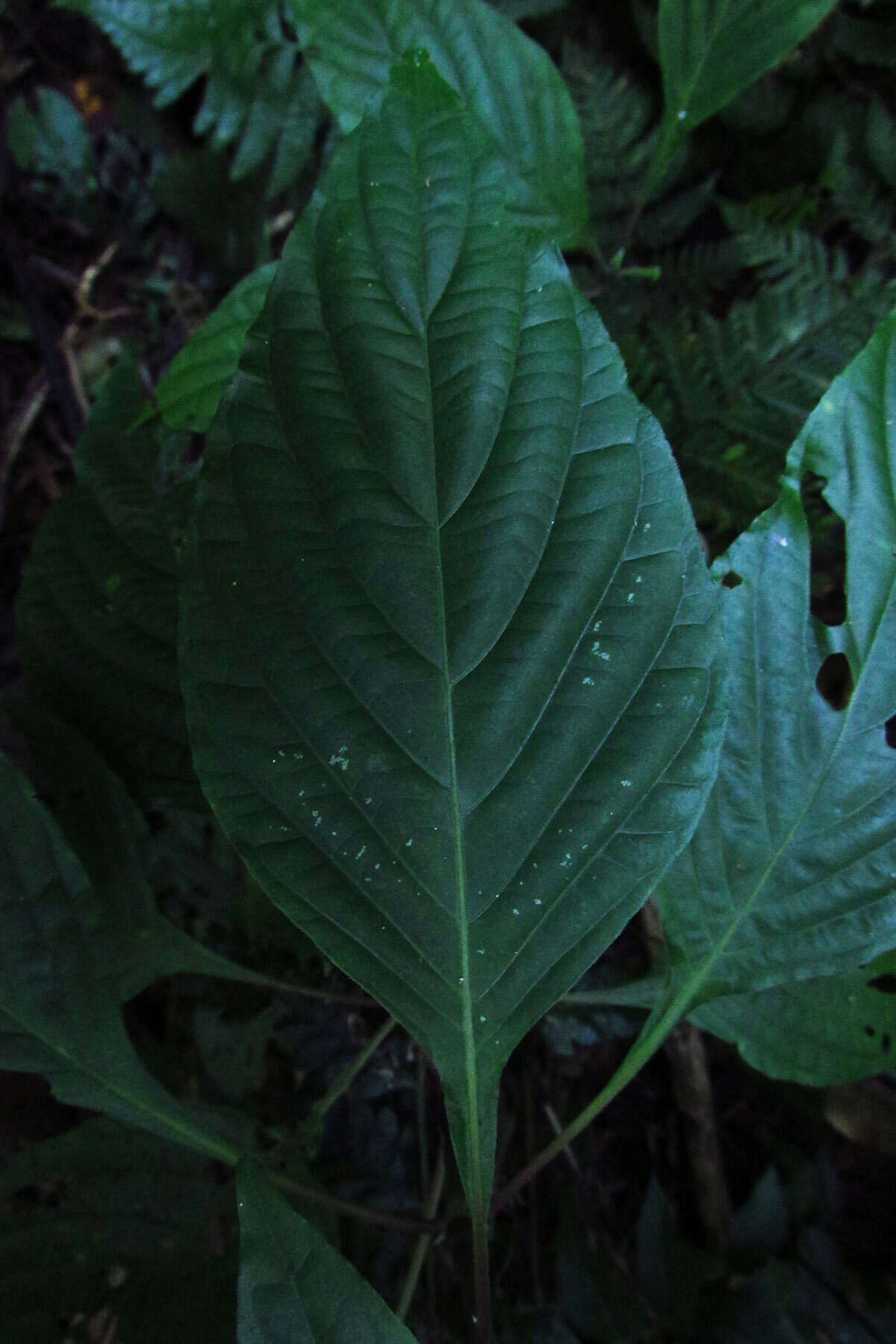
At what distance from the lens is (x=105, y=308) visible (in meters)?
1.43

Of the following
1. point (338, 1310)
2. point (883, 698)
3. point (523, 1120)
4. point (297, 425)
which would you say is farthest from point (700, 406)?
point (338, 1310)

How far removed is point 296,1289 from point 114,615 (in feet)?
1.83

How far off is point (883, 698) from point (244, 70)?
1.17 m

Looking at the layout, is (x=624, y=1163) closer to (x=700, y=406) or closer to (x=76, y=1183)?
(x=76, y=1183)

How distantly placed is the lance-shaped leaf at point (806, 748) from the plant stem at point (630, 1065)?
33mm

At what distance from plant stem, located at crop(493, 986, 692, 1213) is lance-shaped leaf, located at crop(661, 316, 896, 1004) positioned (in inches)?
1.3

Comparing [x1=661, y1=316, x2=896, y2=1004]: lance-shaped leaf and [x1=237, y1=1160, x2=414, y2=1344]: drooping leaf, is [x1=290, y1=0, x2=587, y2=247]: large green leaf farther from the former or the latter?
[x1=237, y1=1160, x2=414, y2=1344]: drooping leaf

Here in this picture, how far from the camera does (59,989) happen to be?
25.9 inches

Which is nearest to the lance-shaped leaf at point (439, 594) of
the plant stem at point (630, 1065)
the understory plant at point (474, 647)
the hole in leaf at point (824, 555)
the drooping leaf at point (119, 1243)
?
the understory plant at point (474, 647)

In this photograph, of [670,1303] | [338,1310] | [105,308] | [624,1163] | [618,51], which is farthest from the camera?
[105,308]

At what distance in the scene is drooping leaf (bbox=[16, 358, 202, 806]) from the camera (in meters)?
0.81

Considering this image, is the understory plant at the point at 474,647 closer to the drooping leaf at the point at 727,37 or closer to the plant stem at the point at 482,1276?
the plant stem at the point at 482,1276

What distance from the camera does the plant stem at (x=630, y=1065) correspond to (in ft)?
2.11

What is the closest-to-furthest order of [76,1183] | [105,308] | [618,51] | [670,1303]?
1. [76,1183]
2. [670,1303]
3. [618,51]
4. [105,308]
